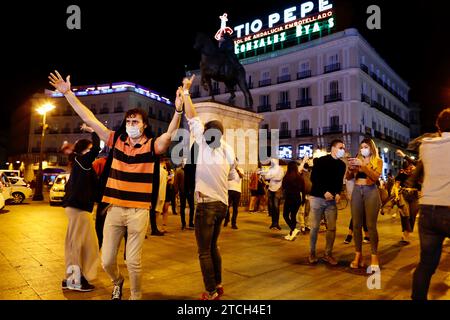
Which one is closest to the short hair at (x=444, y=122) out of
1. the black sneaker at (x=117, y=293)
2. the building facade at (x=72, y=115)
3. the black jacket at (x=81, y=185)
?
the black sneaker at (x=117, y=293)

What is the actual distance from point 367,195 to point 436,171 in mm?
1711

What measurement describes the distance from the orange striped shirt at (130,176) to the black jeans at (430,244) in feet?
8.39

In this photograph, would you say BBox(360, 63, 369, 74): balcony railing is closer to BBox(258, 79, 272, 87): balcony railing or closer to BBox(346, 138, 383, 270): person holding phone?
BBox(258, 79, 272, 87): balcony railing

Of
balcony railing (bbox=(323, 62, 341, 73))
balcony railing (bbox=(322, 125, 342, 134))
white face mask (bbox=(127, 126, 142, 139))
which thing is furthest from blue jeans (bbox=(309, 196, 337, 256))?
balcony railing (bbox=(323, 62, 341, 73))

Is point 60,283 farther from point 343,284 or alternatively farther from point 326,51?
point 326,51

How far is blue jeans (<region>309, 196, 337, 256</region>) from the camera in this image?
5.03 meters

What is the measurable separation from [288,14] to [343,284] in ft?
139

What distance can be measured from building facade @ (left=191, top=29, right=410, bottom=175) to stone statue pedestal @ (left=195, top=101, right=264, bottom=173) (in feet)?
58.8

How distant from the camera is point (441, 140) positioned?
302 centimetres

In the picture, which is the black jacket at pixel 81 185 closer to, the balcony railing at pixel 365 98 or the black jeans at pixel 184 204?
the black jeans at pixel 184 204

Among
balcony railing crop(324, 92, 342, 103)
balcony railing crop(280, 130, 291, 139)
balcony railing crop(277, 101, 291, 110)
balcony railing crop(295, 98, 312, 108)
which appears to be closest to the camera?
balcony railing crop(324, 92, 342, 103)

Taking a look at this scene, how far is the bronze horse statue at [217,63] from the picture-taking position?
1338 centimetres
